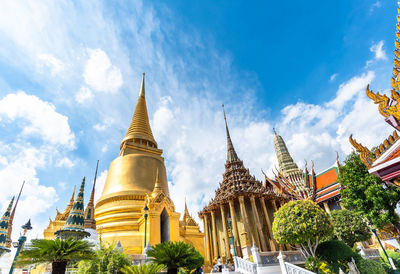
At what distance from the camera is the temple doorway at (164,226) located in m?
15.2

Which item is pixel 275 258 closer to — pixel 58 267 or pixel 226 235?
pixel 226 235

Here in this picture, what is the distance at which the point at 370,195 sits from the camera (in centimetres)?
1216

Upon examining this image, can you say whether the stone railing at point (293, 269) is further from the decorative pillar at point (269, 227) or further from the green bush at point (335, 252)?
the decorative pillar at point (269, 227)

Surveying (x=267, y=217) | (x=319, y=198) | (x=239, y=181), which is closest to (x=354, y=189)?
(x=267, y=217)

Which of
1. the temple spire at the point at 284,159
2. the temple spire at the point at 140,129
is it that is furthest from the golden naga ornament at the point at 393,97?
the temple spire at the point at 284,159

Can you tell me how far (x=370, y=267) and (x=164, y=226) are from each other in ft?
38.3

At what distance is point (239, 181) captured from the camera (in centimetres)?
2091

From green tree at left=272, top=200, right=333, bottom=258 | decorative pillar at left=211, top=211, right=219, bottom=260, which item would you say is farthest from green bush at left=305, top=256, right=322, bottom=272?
decorative pillar at left=211, top=211, right=219, bottom=260

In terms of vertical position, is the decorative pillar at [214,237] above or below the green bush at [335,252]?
above

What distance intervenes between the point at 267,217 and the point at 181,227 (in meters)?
7.53

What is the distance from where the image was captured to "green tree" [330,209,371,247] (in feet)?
48.1

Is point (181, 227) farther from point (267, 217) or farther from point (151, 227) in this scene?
point (267, 217)

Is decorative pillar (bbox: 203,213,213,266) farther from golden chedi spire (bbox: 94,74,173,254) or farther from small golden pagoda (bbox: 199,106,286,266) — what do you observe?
golden chedi spire (bbox: 94,74,173,254)

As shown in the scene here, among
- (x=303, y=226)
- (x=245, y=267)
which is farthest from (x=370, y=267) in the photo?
(x=245, y=267)
